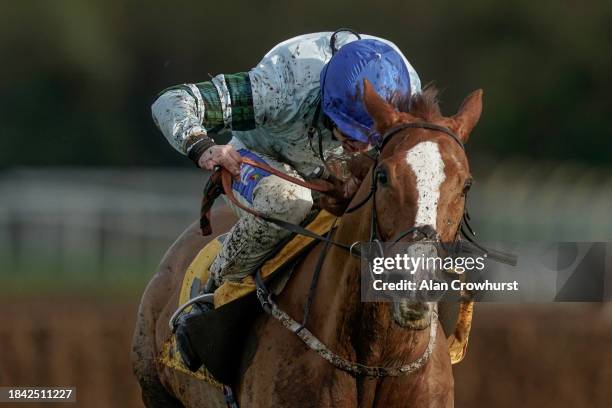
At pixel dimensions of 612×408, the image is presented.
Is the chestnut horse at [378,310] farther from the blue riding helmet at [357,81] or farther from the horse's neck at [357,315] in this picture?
the blue riding helmet at [357,81]

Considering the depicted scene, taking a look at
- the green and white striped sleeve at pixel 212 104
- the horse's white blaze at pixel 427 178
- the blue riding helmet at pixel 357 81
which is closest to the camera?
the horse's white blaze at pixel 427 178

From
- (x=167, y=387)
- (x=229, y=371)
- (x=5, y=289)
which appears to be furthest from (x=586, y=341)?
(x=5, y=289)

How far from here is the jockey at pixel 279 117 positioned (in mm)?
5148

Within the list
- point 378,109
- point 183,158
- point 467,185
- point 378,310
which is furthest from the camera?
point 183,158

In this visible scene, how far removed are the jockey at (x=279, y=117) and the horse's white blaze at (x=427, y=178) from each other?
56cm

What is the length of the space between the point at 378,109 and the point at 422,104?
157 mm

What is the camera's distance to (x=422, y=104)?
476 centimetres

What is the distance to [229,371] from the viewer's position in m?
5.46

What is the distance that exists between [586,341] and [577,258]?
255 cm

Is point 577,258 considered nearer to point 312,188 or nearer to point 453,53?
point 312,188

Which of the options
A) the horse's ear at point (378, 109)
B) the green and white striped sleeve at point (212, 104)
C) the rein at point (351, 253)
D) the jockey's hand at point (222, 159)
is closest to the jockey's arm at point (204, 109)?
the green and white striped sleeve at point (212, 104)

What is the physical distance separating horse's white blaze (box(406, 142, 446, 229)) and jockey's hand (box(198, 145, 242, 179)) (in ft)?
3.03

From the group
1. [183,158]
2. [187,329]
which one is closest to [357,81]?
[187,329]

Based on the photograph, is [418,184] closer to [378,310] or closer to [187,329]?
[378,310]
